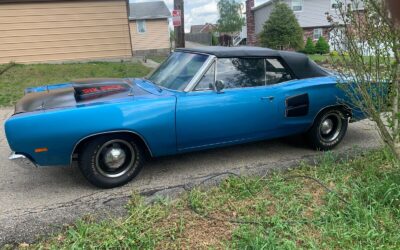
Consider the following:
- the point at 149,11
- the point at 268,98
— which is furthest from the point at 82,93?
the point at 149,11

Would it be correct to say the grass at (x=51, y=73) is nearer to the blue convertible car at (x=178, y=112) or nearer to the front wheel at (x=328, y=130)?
the blue convertible car at (x=178, y=112)

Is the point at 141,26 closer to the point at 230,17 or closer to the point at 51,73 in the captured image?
the point at 51,73

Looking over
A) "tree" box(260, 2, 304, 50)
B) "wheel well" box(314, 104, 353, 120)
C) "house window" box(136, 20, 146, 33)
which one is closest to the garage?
"wheel well" box(314, 104, 353, 120)

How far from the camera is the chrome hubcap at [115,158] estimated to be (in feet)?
12.4

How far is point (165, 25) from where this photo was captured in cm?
3089

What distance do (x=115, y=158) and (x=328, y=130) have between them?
9.33 ft

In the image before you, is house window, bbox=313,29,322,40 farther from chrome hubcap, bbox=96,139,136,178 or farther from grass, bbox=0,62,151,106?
chrome hubcap, bbox=96,139,136,178

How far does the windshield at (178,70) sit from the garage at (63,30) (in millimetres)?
10943

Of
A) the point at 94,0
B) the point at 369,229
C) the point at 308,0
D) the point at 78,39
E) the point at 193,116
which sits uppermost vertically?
the point at 308,0

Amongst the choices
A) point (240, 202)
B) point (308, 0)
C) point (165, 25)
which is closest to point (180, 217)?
point (240, 202)

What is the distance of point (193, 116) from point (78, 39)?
12366 mm

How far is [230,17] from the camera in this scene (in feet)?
174

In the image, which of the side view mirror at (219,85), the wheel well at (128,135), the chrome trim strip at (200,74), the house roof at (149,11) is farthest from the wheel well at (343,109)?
the house roof at (149,11)

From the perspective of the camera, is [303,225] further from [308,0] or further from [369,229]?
[308,0]
